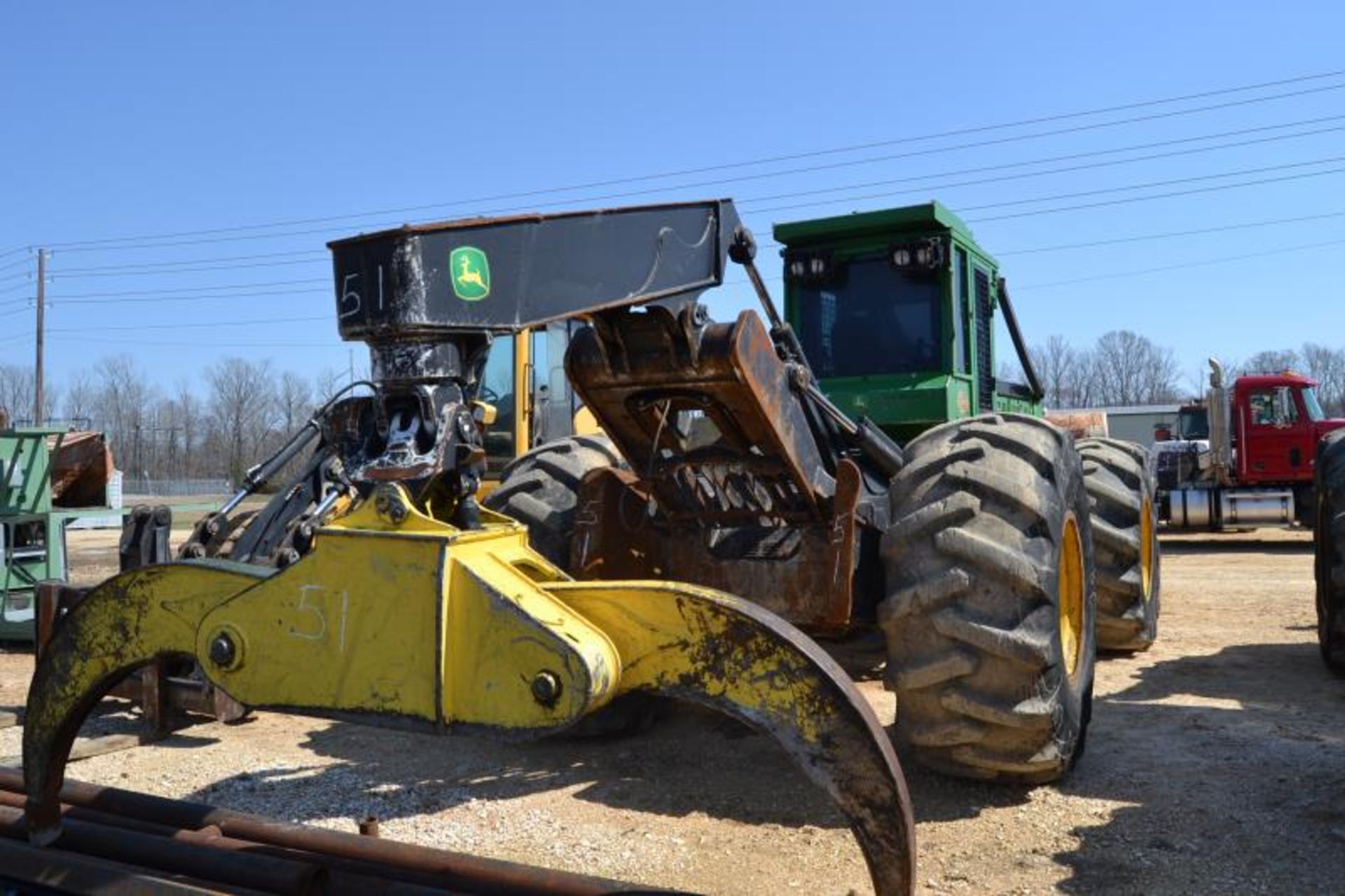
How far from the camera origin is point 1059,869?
12.6 feet

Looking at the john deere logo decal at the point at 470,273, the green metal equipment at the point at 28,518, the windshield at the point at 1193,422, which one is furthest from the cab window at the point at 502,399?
the windshield at the point at 1193,422

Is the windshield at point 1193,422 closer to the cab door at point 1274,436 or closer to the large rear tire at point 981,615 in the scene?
the cab door at point 1274,436

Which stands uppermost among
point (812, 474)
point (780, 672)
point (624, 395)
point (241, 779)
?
point (624, 395)

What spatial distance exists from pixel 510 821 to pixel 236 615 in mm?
2037

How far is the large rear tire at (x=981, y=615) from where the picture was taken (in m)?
4.14

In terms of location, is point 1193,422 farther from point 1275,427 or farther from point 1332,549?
point 1332,549

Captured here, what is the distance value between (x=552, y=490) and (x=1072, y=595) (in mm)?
2542

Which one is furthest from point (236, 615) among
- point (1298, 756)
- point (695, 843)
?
point (1298, 756)

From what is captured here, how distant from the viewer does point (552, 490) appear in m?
5.75

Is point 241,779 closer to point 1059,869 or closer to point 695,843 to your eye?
point 695,843

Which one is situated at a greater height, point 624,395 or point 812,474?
point 624,395

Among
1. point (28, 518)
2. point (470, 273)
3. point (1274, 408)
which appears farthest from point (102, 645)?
point (1274, 408)

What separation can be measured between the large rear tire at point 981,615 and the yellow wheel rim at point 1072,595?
0.57 m

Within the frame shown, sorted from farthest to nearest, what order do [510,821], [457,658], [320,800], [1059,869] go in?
1. [320,800]
2. [510,821]
3. [1059,869]
4. [457,658]
